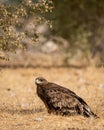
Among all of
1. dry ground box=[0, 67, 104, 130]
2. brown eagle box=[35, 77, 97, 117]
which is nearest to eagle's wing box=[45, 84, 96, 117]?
brown eagle box=[35, 77, 97, 117]

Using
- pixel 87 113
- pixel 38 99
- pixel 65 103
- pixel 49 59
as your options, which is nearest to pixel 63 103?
pixel 65 103

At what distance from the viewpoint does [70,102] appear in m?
11.7

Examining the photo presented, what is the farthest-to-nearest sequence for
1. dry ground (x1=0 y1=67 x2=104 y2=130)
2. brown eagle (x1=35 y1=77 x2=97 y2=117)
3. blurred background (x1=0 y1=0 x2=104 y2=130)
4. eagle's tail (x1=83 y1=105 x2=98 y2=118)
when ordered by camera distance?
blurred background (x1=0 y1=0 x2=104 y2=130) → brown eagle (x1=35 y1=77 x2=97 y2=117) → eagle's tail (x1=83 y1=105 x2=98 y2=118) → dry ground (x1=0 y1=67 x2=104 y2=130)

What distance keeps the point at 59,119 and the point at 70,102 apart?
44 cm

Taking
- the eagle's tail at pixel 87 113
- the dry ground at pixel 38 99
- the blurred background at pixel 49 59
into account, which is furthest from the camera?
the blurred background at pixel 49 59

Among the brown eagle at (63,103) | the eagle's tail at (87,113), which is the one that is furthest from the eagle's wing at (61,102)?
the eagle's tail at (87,113)

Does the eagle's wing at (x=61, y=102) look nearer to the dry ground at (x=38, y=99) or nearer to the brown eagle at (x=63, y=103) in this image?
the brown eagle at (x=63, y=103)

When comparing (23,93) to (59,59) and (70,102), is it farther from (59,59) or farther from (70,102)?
(59,59)

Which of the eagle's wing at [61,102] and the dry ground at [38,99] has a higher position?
the eagle's wing at [61,102]

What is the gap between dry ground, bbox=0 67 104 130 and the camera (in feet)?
36.3

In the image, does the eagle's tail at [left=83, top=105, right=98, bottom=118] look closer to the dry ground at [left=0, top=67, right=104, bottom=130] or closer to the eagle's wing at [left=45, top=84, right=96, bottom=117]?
the eagle's wing at [left=45, top=84, right=96, bottom=117]

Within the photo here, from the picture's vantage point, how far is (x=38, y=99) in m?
14.5

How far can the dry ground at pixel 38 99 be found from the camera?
11070 mm

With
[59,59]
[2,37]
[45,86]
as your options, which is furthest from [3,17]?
[59,59]
